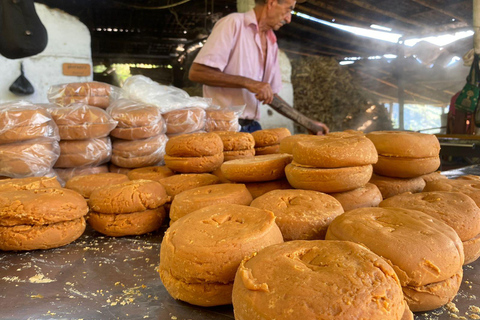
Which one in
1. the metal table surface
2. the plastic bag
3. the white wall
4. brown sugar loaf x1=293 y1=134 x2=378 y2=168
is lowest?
the metal table surface

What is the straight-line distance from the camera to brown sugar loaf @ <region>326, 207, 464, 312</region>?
108 cm

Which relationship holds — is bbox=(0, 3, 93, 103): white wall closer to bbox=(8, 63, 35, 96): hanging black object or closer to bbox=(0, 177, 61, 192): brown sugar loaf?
bbox=(8, 63, 35, 96): hanging black object

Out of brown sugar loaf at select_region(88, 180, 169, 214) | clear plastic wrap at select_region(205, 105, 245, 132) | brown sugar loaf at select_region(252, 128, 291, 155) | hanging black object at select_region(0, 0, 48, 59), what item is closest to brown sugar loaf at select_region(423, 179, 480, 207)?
brown sugar loaf at select_region(252, 128, 291, 155)

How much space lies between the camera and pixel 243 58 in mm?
3977

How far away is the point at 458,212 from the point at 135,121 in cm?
220

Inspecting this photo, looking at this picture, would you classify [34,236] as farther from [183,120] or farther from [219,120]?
[219,120]

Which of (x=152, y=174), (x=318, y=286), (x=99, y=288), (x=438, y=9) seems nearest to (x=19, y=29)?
(x=152, y=174)

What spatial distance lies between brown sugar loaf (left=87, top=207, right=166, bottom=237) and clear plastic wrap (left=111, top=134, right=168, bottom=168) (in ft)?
2.93

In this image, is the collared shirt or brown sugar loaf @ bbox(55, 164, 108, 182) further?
the collared shirt

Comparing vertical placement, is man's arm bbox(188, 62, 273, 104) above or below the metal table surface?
above

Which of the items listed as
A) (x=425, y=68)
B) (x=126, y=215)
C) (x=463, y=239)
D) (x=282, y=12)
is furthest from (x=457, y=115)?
(x=126, y=215)

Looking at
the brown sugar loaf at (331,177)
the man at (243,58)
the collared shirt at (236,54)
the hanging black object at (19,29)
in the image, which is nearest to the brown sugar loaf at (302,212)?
the brown sugar loaf at (331,177)

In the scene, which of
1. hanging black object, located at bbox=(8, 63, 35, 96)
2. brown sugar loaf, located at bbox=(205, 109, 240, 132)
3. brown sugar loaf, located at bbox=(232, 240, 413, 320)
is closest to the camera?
brown sugar loaf, located at bbox=(232, 240, 413, 320)

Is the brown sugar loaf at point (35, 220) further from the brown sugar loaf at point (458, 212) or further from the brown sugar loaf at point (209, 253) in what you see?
the brown sugar loaf at point (458, 212)
